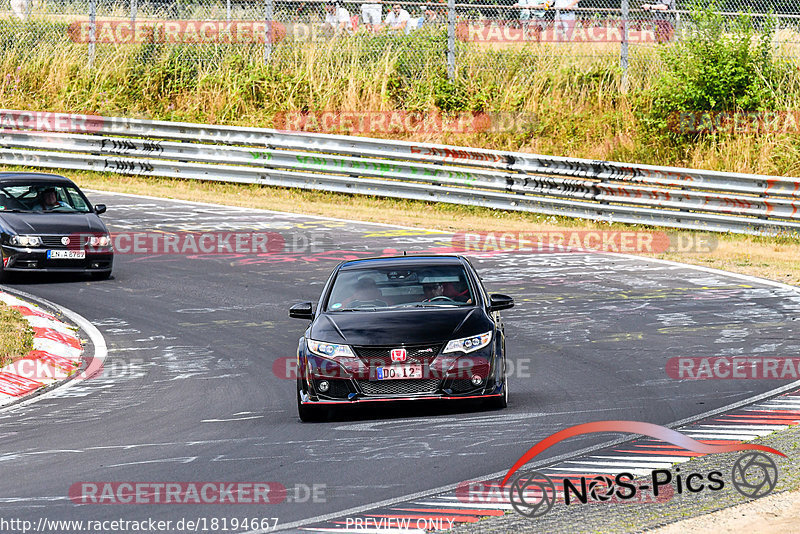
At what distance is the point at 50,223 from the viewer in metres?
18.1

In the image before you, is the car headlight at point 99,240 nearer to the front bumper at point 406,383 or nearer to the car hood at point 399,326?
the car hood at point 399,326

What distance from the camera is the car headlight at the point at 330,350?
10.3m

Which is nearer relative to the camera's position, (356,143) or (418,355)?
(418,355)

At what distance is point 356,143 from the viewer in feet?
82.8

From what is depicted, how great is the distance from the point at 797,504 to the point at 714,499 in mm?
482

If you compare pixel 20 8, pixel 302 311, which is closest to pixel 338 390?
pixel 302 311

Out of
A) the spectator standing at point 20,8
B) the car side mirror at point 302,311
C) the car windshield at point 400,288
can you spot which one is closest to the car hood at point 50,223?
the car windshield at point 400,288

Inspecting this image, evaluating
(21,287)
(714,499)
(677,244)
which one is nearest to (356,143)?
(677,244)

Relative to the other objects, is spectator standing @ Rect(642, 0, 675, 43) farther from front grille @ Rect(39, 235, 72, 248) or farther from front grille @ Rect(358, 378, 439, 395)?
front grille @ Rect(358, 378, 439, 395)

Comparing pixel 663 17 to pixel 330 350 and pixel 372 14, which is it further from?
pixel 330 350

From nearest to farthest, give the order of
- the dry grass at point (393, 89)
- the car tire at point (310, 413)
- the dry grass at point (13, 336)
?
the car tire at point (310, 413), the dry grass at point (13, 336), the dry grass at point (393, 89)

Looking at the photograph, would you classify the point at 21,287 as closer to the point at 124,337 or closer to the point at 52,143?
the point at 124,337

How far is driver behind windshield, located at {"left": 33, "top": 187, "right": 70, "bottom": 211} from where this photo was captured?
1873 centimetres

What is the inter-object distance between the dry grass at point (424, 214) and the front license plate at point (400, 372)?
9128 mm
